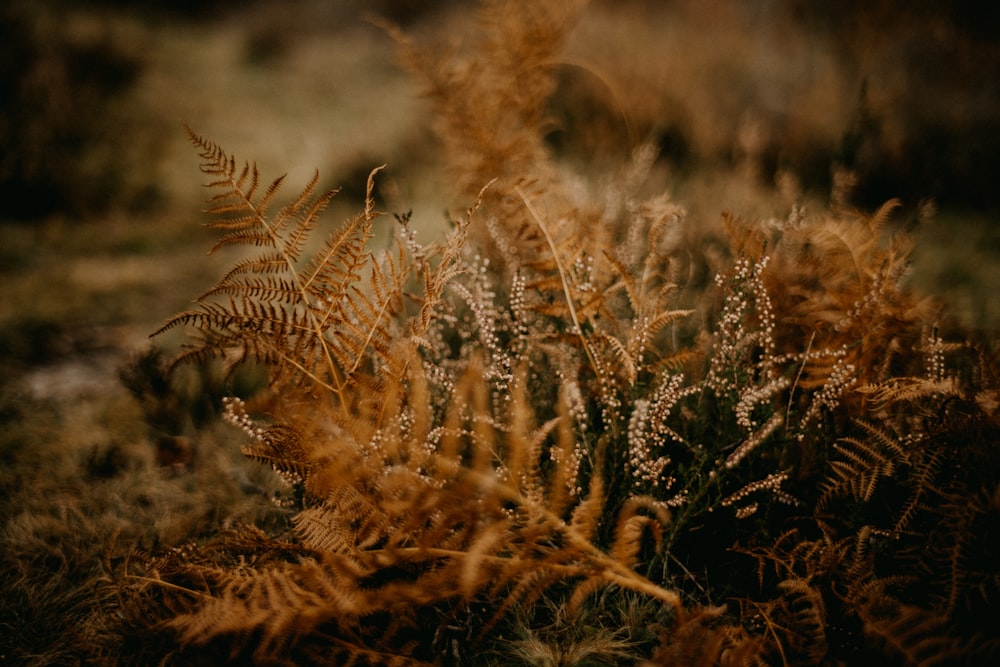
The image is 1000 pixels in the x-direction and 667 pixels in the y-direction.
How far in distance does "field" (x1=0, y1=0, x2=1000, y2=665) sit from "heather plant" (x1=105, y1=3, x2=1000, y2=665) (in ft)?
0.04

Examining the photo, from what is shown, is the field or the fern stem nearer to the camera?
the field

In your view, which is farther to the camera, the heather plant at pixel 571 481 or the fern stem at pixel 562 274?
the fern stem at pixel 562 274

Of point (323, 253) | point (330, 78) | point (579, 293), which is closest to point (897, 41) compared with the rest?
point (579, 293)

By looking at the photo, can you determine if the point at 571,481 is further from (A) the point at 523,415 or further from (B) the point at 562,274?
(B) the point at 562,274

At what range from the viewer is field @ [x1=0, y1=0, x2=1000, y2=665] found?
1.05 m

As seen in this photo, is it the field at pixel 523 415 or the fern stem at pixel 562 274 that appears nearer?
the field at pixel 523 415

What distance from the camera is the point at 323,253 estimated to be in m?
1.18

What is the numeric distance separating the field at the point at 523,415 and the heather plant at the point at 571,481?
0.4 inches

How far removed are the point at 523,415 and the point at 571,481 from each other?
0.28 metres

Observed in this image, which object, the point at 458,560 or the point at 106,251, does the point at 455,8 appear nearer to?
the point at 106,251

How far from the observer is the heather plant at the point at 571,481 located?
3.30ft

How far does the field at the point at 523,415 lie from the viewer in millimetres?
1051

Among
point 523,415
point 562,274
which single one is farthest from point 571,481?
point 562,274

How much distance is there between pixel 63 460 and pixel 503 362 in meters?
1.80
